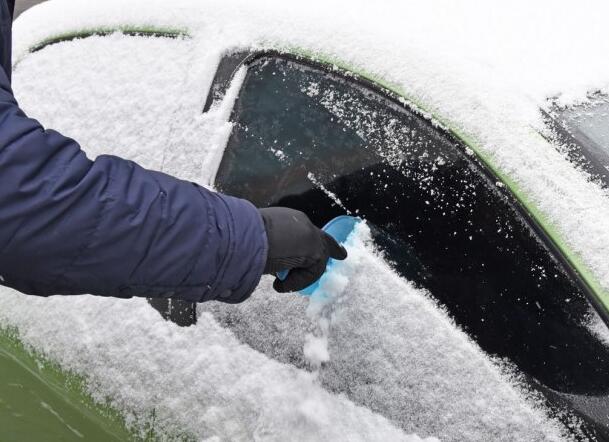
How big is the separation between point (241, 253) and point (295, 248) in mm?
190

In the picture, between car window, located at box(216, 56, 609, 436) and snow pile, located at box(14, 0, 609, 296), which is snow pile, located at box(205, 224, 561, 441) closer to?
car window, located at box(216, 56, 609, 436)

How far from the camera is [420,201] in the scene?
58.1 inches

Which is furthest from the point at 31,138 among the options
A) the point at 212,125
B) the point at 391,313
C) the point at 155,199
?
the point at 391,313

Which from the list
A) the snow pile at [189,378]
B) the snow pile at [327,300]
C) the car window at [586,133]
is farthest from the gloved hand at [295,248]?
the car window at [586,133]

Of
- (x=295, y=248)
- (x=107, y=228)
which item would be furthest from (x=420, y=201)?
(x=107, y=228)

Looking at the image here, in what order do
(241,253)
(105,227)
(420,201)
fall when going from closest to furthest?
1. (105,227)
2. (241,253)
3. (420,201)

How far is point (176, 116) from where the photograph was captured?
178cm

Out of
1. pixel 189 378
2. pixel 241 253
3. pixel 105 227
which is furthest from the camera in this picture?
pixel 189 378

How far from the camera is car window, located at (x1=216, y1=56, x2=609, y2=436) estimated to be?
134 cm

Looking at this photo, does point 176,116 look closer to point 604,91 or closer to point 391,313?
point 391,313

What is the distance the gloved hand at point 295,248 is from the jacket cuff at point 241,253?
3.5 inches

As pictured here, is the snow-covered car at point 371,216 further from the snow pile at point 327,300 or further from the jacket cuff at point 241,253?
the jacket cuff at point 241,253

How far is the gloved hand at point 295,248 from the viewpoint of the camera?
1.48m

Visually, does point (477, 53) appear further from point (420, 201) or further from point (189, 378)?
point (189, 378)
